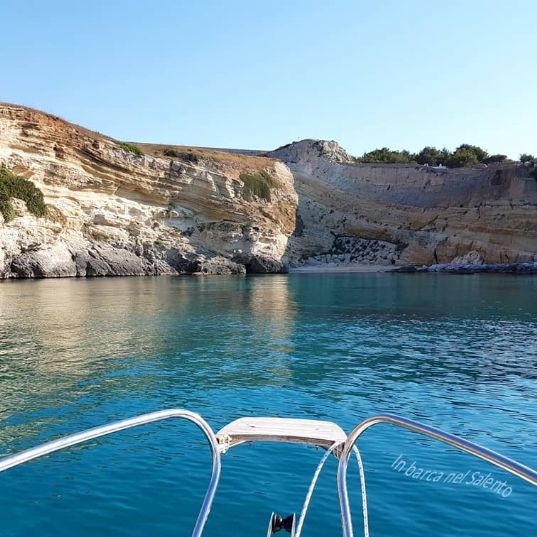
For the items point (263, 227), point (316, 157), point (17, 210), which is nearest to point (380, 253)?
point (263, 227)

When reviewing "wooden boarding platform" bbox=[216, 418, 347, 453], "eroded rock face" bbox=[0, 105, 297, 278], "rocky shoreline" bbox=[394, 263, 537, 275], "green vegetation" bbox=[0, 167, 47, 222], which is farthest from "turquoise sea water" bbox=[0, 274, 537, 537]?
"rocky shoreline" bbox=[394, 263, 537, 275]

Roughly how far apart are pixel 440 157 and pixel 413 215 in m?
27.3

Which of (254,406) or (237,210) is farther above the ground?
(237,210)

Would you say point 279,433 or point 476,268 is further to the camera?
point 476,268

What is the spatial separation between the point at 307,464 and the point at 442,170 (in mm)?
74255

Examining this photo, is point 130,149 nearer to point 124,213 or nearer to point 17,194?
point 124,213

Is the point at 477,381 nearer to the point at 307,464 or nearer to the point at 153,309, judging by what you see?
the point at 307,464

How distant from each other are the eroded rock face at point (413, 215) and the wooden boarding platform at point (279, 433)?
6189cm

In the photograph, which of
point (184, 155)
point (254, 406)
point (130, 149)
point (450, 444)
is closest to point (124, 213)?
point (130, 149)

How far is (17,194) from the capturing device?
46.2 meters

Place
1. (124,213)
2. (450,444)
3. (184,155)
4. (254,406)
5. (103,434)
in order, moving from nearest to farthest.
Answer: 1. (450,444)
2. (103,434)
3. (254,406)
4. (124,213)
5. (184,155)

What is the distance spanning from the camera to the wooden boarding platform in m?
6.04

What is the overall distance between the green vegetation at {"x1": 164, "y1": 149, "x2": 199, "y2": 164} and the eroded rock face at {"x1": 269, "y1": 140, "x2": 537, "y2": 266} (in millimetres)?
15146

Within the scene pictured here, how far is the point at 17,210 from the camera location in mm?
46188
